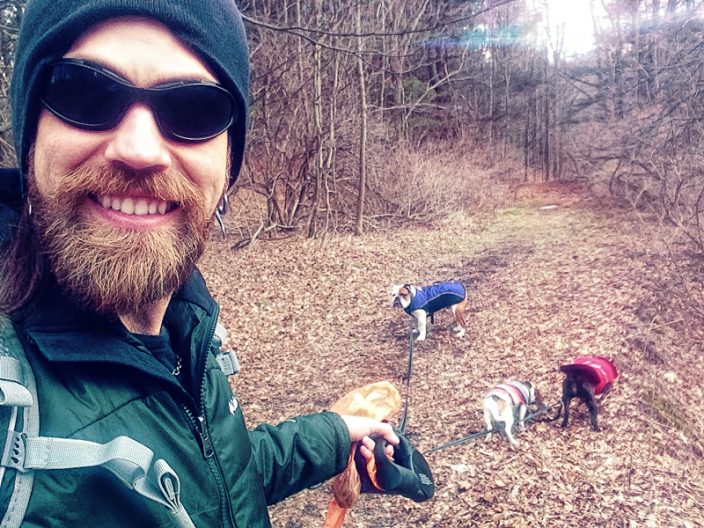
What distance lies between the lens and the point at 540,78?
2338 centimetres

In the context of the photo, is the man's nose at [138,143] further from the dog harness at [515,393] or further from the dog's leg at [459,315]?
the dog's leg at [459,315]

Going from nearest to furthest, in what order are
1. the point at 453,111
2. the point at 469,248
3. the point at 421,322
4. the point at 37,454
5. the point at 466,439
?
the point at 37,454, the point at 466,439, the point at 421,322, the point at 469,248, the point at 453,111

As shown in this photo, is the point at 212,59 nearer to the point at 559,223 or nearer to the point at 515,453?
the point at 515,453

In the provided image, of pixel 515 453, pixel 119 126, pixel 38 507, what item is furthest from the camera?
pixel 515 453

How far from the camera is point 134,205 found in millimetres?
1181

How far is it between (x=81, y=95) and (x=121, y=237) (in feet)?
1.04

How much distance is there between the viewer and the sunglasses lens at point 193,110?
47.1 inches

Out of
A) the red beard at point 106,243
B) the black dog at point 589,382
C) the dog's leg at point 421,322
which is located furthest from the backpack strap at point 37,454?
the dog's leg at point 421,322

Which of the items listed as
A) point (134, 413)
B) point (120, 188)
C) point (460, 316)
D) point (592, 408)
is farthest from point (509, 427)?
point (120, 188)

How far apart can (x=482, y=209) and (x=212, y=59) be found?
1474 cm

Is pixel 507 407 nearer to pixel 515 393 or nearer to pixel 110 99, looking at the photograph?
pixel 515 393

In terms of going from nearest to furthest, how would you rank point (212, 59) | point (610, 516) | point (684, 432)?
point (212, 59)
point (610, 516)
point (684, 432)

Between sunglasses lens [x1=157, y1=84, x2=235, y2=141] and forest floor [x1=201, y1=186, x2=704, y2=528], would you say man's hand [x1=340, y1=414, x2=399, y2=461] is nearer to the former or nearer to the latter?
sunglasses lens [x1=157, y1=84, x2=235, y2=141]

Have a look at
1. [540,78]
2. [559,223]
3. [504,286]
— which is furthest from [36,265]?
[540,78]
